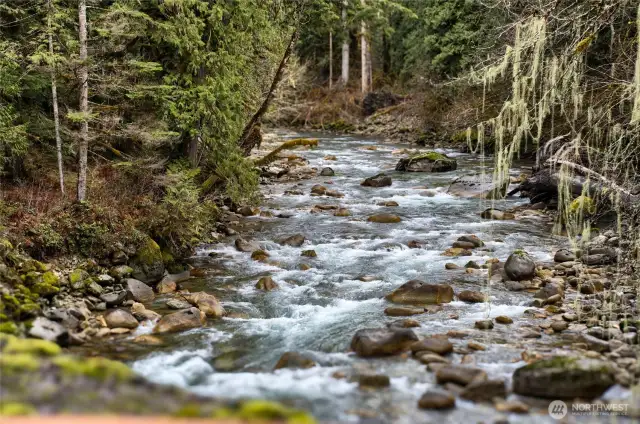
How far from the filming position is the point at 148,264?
10.7 m

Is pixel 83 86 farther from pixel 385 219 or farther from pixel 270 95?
A: pixel 385 219

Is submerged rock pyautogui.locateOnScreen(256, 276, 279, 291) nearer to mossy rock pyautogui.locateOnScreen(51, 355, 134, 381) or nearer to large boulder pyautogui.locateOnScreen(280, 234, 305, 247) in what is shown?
large boulder pyautogui.locateOnScreen(280, 234, 305, 247)

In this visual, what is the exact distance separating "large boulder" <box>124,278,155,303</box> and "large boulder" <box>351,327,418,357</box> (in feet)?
13.2

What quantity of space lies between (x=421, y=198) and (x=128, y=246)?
34.3 feet

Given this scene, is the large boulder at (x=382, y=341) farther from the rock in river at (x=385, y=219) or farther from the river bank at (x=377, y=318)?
the rock in river at (x=385, y=219)

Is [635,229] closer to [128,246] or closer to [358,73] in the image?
[128,246]

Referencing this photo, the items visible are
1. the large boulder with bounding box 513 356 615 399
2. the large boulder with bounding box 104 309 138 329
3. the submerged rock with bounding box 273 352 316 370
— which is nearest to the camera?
the large boulder with bounding box 513 356 615 399

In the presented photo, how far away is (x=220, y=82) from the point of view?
12016 millimetres

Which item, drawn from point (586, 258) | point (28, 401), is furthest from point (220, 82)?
point (28, 401)

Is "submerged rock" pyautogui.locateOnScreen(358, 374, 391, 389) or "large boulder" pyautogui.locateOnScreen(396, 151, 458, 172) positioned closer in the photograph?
"submerged rock" pyautogui.locateOnScreen(358, 374, 391, 389)

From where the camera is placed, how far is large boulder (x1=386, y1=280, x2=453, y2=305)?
9.65m

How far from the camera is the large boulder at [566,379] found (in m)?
6.07

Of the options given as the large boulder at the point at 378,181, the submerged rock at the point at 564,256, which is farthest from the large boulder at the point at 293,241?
the large boulder at the point at 378,181

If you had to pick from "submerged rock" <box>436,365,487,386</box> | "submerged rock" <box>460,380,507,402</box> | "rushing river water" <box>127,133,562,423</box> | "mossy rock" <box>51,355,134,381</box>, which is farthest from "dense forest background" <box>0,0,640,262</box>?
"mossy rock" <box>51,355,134,381</box>
